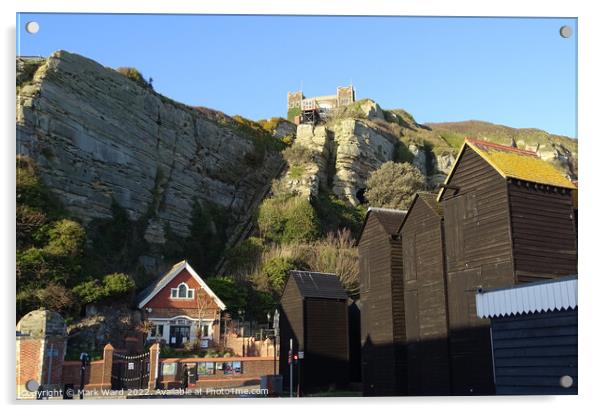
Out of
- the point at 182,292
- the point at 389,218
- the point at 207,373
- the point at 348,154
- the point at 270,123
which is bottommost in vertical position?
the point at 207,373

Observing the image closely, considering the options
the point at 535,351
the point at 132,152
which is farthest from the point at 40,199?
the point at 535,351

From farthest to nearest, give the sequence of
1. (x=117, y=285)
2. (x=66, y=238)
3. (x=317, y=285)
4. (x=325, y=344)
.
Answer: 1. (x=117, y=285)
2. (x=66, y=238)
3. (x=317, y=285)
4. (x=325, y=344)

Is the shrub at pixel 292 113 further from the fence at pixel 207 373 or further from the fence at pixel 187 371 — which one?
the fence at pixel 207 373

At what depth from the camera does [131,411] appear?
11.4m

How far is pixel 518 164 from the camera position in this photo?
1723 cm

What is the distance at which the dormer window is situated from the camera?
27.9 m

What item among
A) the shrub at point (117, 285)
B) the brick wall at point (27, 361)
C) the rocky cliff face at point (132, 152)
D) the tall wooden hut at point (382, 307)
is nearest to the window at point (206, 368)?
the tall wooden hut at point (382, 307)

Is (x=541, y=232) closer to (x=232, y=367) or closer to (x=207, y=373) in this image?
(x=232, y=367)

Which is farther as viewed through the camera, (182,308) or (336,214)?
(336,214)

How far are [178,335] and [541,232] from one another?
52.2 feet

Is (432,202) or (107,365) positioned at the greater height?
(432,202)

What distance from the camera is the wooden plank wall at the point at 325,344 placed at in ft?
77.9

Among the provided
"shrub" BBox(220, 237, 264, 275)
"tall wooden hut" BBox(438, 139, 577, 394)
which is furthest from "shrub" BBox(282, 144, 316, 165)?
"tall wooden hut" BBox(438, 139, 577, 394)
